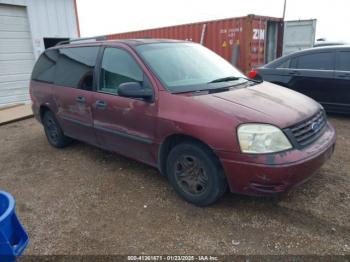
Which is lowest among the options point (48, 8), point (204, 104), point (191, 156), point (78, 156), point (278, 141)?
point (78, 156)

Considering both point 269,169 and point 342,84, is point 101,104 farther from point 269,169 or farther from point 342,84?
point 342,84

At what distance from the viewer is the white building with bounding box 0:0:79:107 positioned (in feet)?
29.3

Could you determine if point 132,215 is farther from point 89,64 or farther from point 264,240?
point 89,64

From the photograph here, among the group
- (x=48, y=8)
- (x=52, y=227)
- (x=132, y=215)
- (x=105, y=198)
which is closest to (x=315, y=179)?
(x=132, y=215)

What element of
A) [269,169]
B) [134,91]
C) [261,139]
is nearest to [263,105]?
[261,139]

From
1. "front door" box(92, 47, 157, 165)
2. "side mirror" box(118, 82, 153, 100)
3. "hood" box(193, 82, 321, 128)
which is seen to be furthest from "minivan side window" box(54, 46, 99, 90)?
"hood" box(193, 82, 321, 128)

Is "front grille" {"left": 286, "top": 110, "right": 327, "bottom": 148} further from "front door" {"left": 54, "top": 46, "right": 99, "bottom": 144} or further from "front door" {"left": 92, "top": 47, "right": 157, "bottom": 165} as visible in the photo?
"front door" {"left": 54, "top": 46, "right": 99, "bottom": 144}

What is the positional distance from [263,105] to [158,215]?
151cm

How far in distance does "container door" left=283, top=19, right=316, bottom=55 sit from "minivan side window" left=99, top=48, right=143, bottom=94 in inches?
346

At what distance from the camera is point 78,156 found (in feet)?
15.8

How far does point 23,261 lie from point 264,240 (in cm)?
204

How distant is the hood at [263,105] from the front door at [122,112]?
0.70m

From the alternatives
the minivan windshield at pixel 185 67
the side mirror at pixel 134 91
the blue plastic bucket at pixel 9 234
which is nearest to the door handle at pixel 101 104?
the side mirror at pixel 134 91

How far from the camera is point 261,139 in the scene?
102 inches
